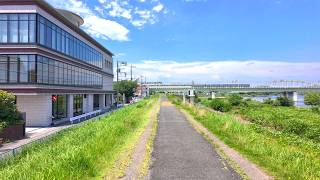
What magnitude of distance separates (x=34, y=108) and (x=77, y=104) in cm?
1495

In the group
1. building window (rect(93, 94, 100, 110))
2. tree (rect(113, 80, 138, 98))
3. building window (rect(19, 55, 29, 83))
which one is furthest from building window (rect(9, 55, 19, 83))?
tree (rect(113, 80, 138, 98))

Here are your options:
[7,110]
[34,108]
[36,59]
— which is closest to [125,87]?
[34,108]

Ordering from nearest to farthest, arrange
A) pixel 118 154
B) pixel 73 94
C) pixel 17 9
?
pixel 118 154, pixel 17 9, pixel 73 94

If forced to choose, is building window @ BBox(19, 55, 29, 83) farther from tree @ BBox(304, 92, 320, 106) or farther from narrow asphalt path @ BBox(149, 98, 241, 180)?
tree @ BBox(304, 92, 320, 106)

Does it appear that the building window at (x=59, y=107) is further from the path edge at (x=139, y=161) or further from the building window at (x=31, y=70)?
the path edge at (x=139, y=161)

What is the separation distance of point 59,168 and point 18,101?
1021 inches

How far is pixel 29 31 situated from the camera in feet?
110

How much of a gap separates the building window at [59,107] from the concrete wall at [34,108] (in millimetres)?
2668

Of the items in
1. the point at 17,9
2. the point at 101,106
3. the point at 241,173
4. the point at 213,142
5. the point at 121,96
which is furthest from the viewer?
the point at 121,96

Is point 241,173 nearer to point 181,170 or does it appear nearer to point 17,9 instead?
point 181,170

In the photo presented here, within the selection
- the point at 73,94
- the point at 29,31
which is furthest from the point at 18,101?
the point at 73,94

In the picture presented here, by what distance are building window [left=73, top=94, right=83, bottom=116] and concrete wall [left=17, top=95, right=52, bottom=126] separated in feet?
42.1

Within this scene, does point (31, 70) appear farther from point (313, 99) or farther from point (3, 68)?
point (313, 99)

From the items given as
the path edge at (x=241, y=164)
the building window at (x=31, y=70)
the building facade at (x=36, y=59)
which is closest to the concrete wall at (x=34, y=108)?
the building facade at (x=36, y=59)
